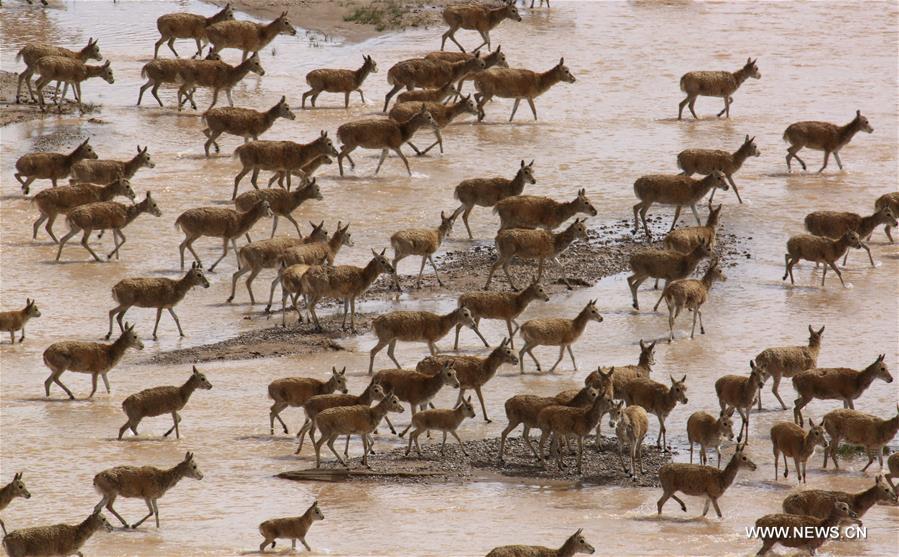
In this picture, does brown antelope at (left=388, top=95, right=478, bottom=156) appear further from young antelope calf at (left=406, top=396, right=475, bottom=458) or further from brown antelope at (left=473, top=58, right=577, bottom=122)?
young antelope calf at (left=406, top=396, right=475, bottom=458)

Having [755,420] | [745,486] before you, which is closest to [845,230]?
[755,420]

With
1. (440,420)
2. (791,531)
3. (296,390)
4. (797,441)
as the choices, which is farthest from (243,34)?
(791,531)

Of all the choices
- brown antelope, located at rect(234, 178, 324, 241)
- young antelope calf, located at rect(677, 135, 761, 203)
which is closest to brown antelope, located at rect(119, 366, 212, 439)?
brown antelope, located at rect(234, 178, 324, 241)

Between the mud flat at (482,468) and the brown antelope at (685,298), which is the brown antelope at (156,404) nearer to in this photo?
the mud flat at (482,468)

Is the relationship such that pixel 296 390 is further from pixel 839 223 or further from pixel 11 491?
pixel 839 223

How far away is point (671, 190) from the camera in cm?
2514

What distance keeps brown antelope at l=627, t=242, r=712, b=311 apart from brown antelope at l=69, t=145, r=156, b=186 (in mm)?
8582

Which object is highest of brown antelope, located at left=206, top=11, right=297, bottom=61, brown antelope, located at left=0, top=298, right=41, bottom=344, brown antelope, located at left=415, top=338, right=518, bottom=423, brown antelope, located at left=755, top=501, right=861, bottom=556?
brown antelope, located at left=206, top=11, right=297, bottom=61

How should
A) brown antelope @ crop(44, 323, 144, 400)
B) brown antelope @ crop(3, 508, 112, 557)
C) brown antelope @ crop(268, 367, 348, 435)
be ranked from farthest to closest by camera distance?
brown antelope @ crop(44, 323, 144, 400) → brown antelope @ crop(268, 367, 348, 435) → brown antelope @ crop(3, 508, 112, 557)

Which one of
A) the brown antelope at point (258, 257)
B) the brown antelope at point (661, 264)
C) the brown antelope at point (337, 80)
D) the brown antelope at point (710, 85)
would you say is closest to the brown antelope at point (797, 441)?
the brown antelope at point (661, 264)

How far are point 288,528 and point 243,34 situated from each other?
69.0 ft

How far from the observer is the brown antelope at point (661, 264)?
22219 mm

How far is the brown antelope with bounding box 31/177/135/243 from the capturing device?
24.2 m

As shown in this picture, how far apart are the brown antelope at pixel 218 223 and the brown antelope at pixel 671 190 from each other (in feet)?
19.5
